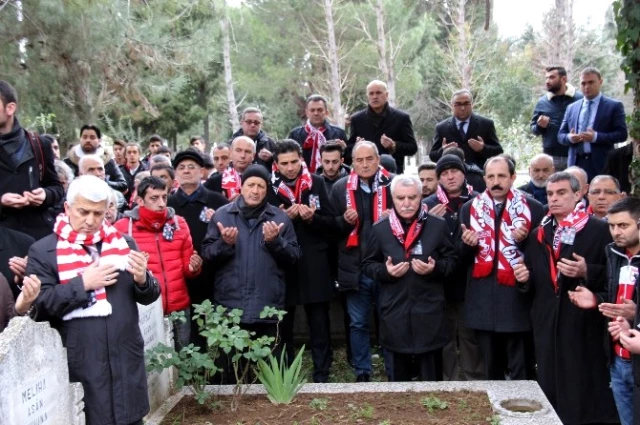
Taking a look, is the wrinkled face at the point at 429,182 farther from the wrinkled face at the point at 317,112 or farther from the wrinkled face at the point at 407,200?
the wrinkled face at the point at 317,112

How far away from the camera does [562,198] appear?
5082 millimetres

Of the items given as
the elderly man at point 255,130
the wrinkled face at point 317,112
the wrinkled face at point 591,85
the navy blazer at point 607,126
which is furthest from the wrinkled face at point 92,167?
the wrinkled face at point 591,85

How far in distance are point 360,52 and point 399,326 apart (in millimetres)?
25322

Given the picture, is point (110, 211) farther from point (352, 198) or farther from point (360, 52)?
point (360, 52)

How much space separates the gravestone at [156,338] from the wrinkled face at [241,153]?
2.15 m

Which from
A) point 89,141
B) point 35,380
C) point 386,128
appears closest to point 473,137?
point 386,128

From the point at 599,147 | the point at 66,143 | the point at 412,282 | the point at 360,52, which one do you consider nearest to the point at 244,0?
the point at 360,52

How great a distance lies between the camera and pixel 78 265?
3.86m

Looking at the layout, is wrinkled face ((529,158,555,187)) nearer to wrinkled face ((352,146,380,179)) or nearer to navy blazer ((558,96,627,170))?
navy blazer ((558,96,627,170))

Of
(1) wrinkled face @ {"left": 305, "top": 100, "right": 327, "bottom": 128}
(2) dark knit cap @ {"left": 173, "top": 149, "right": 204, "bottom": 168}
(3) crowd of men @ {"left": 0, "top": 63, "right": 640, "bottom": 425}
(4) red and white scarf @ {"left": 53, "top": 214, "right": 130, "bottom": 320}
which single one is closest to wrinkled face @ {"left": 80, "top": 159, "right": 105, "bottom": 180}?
(3) crowd of men @ {"left": 0, "top": 63, "right": 640, "bottom": 425}

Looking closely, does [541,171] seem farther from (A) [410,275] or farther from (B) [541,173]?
(A) [410,275]

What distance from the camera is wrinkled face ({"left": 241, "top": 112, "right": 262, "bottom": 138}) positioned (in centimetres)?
798

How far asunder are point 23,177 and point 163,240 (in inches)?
48.4

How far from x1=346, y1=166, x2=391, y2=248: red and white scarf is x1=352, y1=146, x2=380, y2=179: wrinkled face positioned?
6 centimetres
